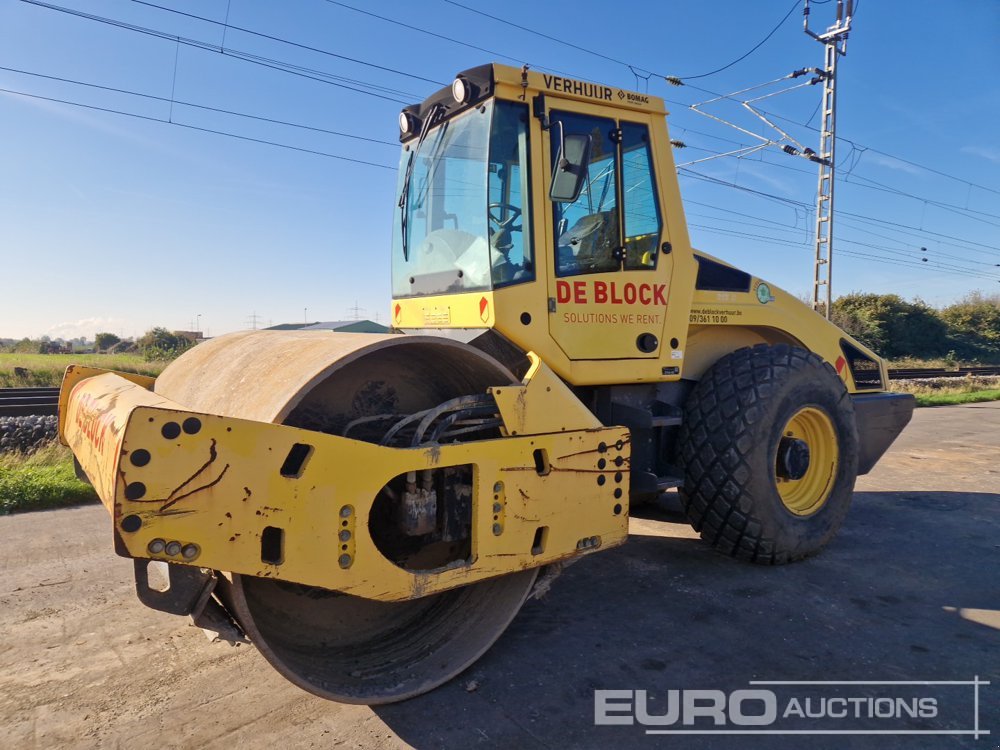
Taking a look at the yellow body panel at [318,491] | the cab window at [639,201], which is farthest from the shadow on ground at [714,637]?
the cab window at [639,201]

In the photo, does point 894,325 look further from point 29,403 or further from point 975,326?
point 29,403

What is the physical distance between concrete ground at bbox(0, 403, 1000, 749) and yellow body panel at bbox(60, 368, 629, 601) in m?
0.52

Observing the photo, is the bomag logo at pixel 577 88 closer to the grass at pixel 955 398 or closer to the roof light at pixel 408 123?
the roof light at pixel 408 123

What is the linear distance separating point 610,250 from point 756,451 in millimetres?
1465

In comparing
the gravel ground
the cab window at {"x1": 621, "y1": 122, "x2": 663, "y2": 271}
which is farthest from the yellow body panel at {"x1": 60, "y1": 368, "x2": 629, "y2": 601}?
the gravel ground

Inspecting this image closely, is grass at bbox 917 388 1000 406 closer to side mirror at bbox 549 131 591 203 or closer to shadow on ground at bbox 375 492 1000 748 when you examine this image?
shadow on ground at bbox 375 492 1000 748

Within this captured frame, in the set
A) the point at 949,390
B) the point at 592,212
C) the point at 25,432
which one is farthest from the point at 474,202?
the point at 949,390

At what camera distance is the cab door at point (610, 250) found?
3609 mm

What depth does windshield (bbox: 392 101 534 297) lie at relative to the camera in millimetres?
3445

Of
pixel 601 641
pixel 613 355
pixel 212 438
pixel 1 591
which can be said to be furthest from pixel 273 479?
pixel 1 591

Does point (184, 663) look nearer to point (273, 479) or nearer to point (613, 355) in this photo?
point (273, 479)

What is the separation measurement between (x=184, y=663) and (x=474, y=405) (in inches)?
68.4

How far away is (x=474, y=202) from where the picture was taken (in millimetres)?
3564

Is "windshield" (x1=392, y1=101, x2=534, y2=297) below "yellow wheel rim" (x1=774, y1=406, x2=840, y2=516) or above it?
above
